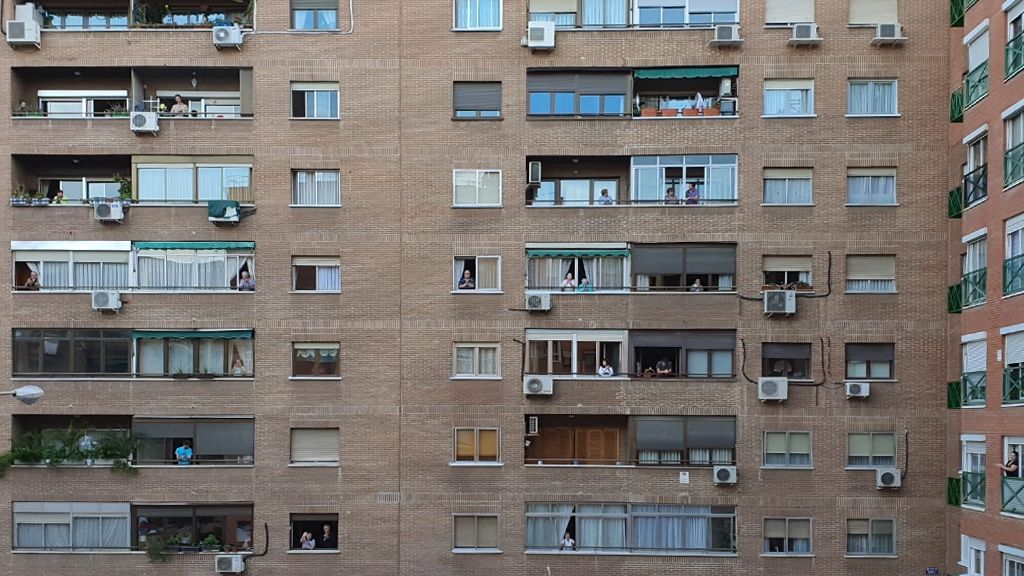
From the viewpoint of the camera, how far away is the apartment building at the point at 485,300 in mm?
26625

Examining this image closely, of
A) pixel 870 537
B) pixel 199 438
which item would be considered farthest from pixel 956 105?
pixel 199 438

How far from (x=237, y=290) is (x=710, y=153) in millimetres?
14442

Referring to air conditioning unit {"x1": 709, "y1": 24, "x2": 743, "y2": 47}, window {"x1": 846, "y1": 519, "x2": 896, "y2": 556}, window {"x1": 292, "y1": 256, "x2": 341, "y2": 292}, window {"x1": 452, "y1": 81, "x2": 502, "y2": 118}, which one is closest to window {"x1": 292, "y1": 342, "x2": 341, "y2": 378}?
window {"x1": 292, "y1": 256, "x2": 341, "y2": 292}

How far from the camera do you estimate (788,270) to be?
27.0 metres

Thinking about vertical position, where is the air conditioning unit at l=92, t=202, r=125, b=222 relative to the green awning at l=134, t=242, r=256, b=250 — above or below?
above

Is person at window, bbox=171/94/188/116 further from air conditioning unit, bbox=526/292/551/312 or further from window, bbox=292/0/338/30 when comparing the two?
air conditioning unit, bbox=526/292/551/312

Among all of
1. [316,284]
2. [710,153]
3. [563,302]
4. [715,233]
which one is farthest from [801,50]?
[316,284]

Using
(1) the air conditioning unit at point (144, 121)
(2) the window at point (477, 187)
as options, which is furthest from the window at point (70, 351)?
(2) the window at point (477, 187)

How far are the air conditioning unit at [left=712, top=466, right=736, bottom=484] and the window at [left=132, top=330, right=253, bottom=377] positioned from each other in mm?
13832

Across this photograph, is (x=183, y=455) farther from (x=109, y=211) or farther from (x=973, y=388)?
(x=973, y=388)

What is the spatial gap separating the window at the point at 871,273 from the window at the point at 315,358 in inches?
595

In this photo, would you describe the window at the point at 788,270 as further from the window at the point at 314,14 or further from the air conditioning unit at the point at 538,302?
the window at the point at 314,14

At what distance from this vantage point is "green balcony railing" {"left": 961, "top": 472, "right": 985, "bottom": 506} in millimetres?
24141

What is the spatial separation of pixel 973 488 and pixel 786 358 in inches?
231
